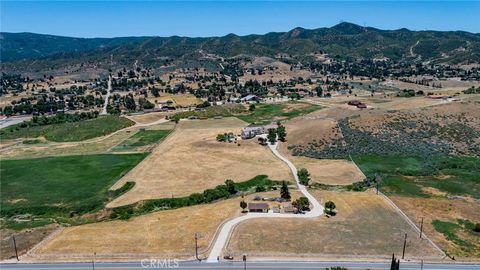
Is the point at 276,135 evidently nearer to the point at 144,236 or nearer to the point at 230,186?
the point at 230,186

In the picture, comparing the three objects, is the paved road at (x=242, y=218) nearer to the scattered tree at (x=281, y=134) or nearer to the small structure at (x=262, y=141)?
the small structure at (x=262, y=141)

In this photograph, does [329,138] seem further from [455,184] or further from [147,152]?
[147,152]

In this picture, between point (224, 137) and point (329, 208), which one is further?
point (224, 137)

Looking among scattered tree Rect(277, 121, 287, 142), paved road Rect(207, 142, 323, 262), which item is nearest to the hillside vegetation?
scattered tree Rect(277, 121, 287, 142)

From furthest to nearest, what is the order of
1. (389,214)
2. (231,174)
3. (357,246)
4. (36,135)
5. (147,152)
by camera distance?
(36,135) → (147,152) → (231,174) → (389,214) → (357,246)

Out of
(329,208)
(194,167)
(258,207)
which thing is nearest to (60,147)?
(194,167)

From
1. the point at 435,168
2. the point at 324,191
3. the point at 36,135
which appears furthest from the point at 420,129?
the point at 36,135

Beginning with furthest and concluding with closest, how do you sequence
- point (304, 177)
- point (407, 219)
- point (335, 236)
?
point (304, 177)
point (407, 219)
point (335, 236)

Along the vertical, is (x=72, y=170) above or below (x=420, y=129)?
below
